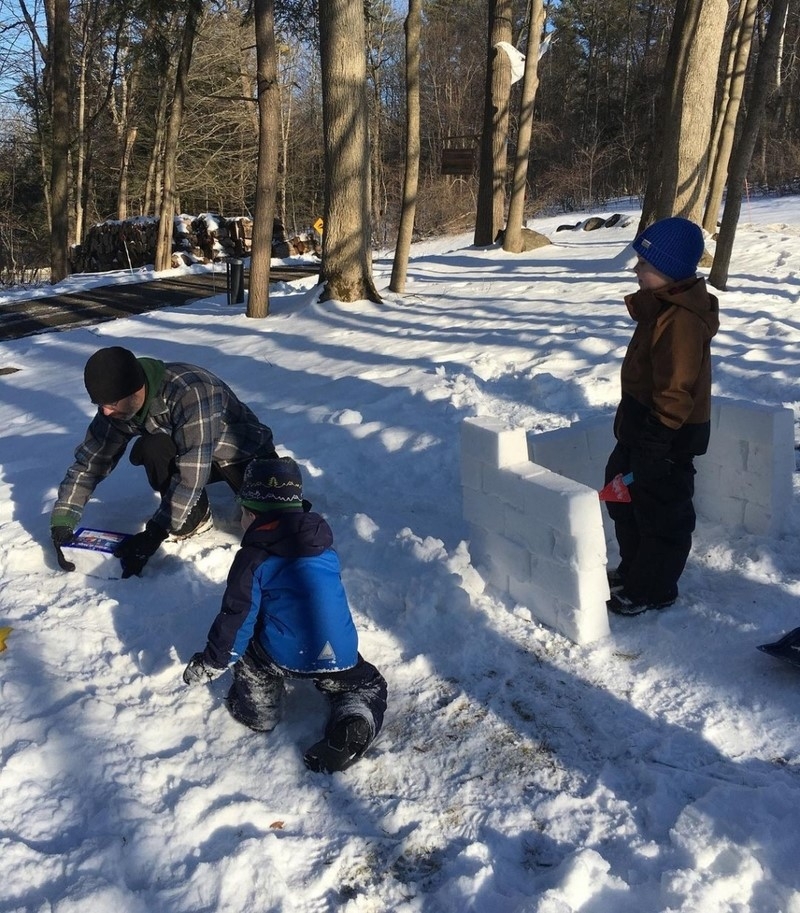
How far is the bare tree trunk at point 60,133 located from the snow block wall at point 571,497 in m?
18.3

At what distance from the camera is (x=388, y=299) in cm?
1142

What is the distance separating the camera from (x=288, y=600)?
284 centimetres

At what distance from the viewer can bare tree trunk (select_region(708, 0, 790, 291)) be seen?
7816mm

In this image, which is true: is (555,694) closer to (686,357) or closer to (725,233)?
(686,357)

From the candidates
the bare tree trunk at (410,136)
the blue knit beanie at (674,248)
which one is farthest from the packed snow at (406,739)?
the bare tree trunk at (410,136)

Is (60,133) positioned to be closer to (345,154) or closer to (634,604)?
(345,154)

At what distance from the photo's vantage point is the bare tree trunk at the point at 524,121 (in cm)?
1483

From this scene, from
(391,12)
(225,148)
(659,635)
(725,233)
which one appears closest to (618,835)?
(659,635)

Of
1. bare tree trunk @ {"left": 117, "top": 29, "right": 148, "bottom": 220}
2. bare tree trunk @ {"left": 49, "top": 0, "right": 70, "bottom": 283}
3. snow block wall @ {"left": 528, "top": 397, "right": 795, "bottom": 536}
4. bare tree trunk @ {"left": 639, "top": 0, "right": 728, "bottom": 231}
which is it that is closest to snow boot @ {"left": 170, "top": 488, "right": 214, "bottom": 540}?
snow block wall @ {"left": 528, "top": 397, "right": 795, "bottom": 536}

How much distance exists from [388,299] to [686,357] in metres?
8.54

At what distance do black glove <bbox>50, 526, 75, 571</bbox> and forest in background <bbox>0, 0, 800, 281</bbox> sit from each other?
57.9 ft

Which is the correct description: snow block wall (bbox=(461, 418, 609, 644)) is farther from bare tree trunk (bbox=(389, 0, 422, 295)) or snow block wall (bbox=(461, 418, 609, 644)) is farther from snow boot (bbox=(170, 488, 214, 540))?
bare tree trunk (bbox=(389, 0, 422, 295))

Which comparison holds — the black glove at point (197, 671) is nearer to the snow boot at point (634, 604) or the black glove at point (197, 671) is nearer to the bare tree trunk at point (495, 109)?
the snow boot at point (634, 604)

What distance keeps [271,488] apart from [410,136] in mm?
9594
